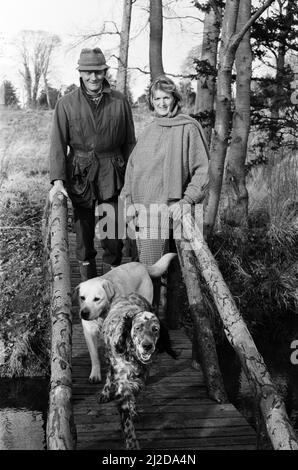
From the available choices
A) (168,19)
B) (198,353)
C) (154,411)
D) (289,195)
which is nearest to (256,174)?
(289,195)

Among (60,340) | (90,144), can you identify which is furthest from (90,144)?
(60,340)

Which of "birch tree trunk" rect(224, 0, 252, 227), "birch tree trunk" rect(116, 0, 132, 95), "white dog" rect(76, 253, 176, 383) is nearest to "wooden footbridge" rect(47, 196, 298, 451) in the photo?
"white dog" rect(76, 253, 176, 383)

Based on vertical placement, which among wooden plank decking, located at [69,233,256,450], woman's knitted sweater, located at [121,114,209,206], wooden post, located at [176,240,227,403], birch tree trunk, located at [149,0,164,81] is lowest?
wooden plank decking, located at [69,233,256,450]

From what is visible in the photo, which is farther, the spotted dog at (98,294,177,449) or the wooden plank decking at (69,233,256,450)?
the wooden plank decking at (69,233,256,450)

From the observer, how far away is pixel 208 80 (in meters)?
10.5

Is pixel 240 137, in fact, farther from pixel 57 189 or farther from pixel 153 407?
pixel 153 407

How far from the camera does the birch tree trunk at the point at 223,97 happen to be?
725 centimetres

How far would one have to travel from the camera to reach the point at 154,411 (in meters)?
4.30

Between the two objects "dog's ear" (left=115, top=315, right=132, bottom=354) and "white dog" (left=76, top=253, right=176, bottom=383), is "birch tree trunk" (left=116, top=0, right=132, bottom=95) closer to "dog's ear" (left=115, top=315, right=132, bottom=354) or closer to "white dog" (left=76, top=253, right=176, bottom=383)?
"white dog" (left=76, top=253, right=176, bottom=383)

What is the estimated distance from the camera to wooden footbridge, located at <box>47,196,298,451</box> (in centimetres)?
348

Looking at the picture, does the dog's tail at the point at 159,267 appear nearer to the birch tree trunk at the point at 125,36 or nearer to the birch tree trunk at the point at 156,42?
the birch tree trunk at the point at 156,42

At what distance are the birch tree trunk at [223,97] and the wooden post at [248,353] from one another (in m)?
3.04

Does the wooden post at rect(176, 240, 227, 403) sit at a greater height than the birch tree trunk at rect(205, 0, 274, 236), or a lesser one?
lesser

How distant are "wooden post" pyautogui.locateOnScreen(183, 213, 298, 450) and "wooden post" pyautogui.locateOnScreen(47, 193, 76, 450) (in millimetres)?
918
